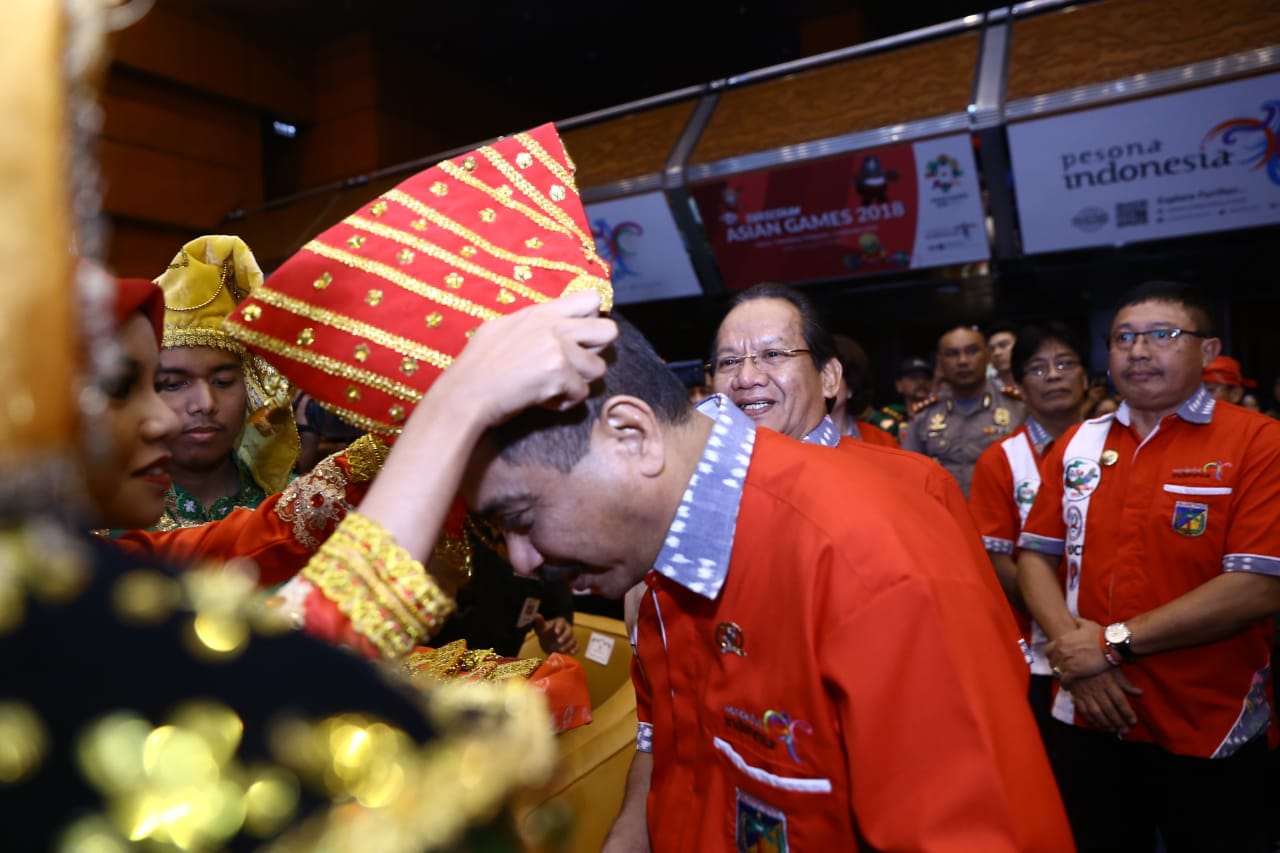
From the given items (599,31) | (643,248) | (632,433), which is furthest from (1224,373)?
(599,31)

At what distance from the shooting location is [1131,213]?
4.95 metres

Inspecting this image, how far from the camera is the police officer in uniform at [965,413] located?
398 centimetres

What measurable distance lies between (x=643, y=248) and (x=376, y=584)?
593 cm

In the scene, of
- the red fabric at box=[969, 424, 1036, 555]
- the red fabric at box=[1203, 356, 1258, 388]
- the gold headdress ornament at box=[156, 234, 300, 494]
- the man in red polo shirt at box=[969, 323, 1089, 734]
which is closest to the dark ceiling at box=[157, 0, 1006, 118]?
the red fabric at box=[1203, 356, 1258, 388]

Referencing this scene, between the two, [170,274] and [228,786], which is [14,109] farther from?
[170,274]

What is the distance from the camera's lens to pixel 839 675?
0.94 meters

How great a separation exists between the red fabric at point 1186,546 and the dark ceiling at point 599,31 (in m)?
6.71

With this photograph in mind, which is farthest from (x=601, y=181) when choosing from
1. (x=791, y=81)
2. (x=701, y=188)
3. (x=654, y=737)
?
(x=654, y=737)

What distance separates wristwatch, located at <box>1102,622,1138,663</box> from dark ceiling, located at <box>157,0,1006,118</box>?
7.04 meters

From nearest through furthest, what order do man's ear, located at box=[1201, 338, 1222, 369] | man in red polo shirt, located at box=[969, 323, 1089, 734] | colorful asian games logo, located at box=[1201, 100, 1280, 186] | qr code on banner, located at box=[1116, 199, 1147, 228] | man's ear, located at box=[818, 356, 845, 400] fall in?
1. man's ear, located at box=[1201, 338, 1222, 369]
2. man's ear, located at box=[818, 356, 845, 400]
3. man in red polo shirt, located at box=[969, 323, 1089, 734]
4. colorful asian games logo, located at box=[1201, 100, 1280, 186]
5. qr code on banner, located at box=[1116, 199, 1147, 228]

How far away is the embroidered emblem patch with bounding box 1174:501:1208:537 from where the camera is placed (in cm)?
223

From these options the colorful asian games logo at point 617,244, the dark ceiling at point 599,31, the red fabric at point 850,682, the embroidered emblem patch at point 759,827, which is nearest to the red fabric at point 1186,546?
the red fabric at point 850,682

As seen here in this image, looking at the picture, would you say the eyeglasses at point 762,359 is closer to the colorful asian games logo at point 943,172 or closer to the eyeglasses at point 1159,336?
the eyeglasses at point 1159,336

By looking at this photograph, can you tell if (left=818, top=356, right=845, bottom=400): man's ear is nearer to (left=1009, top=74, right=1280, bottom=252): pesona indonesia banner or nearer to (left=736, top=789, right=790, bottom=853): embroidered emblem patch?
(left=736, top=789, right=790, bottom=853): embroidered emblem patch
